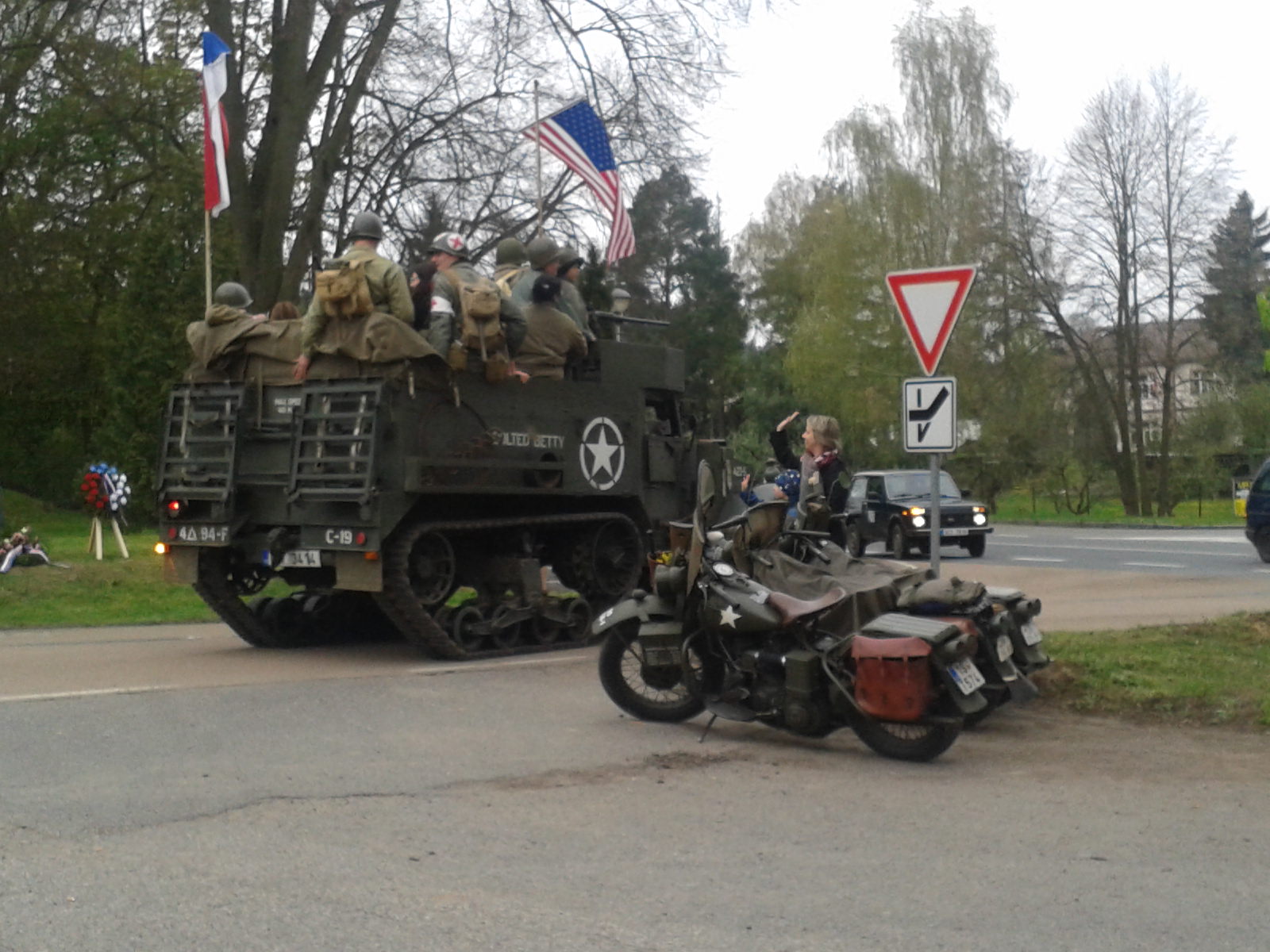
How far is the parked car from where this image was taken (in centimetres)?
2388

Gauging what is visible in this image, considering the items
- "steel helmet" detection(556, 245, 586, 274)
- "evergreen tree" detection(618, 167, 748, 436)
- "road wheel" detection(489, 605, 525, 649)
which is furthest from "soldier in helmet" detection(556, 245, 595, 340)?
"evergreen tree" detection(618, 167, 748, 436)

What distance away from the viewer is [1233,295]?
161 ft

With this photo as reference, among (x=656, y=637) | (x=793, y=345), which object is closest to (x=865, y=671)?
(x=656, y=637)

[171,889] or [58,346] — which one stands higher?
[58,346]

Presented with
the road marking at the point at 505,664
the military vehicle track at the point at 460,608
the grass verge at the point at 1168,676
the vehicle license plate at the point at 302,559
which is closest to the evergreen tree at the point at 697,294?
the military vehicle track at the point at 460,608

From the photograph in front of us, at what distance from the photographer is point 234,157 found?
70.1 feet

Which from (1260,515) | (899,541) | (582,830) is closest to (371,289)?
(582,830)

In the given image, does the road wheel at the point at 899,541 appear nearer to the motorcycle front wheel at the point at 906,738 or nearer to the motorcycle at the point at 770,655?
the motorcycle at the point at 770,655

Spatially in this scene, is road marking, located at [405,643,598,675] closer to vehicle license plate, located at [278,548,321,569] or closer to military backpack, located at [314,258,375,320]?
vehicle license plate, located at [278,548,321,569]

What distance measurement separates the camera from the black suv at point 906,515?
27234 mm

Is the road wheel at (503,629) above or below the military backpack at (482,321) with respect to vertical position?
below

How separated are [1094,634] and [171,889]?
773cm

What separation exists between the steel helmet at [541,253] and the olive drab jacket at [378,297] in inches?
62.3

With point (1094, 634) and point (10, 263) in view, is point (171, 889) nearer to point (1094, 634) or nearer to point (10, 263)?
point (1094, 634)
